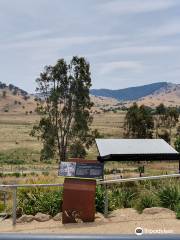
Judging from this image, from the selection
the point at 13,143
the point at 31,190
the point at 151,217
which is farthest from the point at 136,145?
the point at 13,143

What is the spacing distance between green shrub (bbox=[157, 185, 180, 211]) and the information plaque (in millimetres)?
1605

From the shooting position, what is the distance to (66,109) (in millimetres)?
53281

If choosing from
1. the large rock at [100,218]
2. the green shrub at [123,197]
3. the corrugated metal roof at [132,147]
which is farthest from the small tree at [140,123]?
the large rock at [100,218]

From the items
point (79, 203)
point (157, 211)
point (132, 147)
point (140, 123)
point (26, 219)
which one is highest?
point (140, 123)

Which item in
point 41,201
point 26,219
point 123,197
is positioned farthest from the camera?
point 123,197

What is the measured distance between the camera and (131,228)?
31.0 ft

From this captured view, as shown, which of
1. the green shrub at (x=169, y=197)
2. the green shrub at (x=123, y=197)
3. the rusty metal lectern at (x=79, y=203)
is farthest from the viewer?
the green shrub at (x=123, y=197)

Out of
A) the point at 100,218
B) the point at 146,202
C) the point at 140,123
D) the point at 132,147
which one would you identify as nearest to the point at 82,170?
the point at 100,218

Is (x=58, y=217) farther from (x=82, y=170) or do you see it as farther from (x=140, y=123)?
(x=140, y=123)

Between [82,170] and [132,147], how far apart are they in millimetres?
12663

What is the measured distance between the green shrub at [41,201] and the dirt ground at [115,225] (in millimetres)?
587

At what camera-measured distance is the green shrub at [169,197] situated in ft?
36.2

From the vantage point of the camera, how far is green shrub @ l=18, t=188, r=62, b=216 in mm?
11323

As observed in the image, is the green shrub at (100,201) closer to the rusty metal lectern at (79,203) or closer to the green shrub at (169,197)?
the rusty metal lectern at (79,203)
